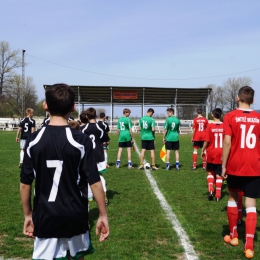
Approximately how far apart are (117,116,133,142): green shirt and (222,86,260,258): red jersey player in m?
8.37

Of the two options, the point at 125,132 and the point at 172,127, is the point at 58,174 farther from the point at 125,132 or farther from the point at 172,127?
the point at 125,132

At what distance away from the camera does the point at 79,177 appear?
2.89m

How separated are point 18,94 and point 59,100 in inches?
2716

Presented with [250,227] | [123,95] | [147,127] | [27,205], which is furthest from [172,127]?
[123,95]

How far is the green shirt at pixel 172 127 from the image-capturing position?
12703 mm

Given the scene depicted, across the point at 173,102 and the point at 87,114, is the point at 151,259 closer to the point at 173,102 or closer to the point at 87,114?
the point at 87,114

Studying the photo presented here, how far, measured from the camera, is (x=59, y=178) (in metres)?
2.82

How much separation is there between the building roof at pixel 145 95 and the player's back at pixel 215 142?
3353 centimetres

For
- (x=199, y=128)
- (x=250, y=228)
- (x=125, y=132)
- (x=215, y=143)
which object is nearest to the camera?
(x=250, y=228)

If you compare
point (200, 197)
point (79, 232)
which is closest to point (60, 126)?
point (79, 232)

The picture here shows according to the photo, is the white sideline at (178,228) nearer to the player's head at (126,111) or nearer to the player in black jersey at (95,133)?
the player in black jersey at (95,133)

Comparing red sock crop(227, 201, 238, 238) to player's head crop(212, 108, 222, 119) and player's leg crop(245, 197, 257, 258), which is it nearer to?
player's leg crop(245, 197, 257, 258)

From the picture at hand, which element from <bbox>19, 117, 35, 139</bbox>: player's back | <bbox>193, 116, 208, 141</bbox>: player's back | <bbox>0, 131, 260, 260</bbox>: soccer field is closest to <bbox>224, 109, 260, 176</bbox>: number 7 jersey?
<bbox>0, 131, 260, 260</bbox>: soccer field

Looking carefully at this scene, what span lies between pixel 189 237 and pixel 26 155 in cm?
346
